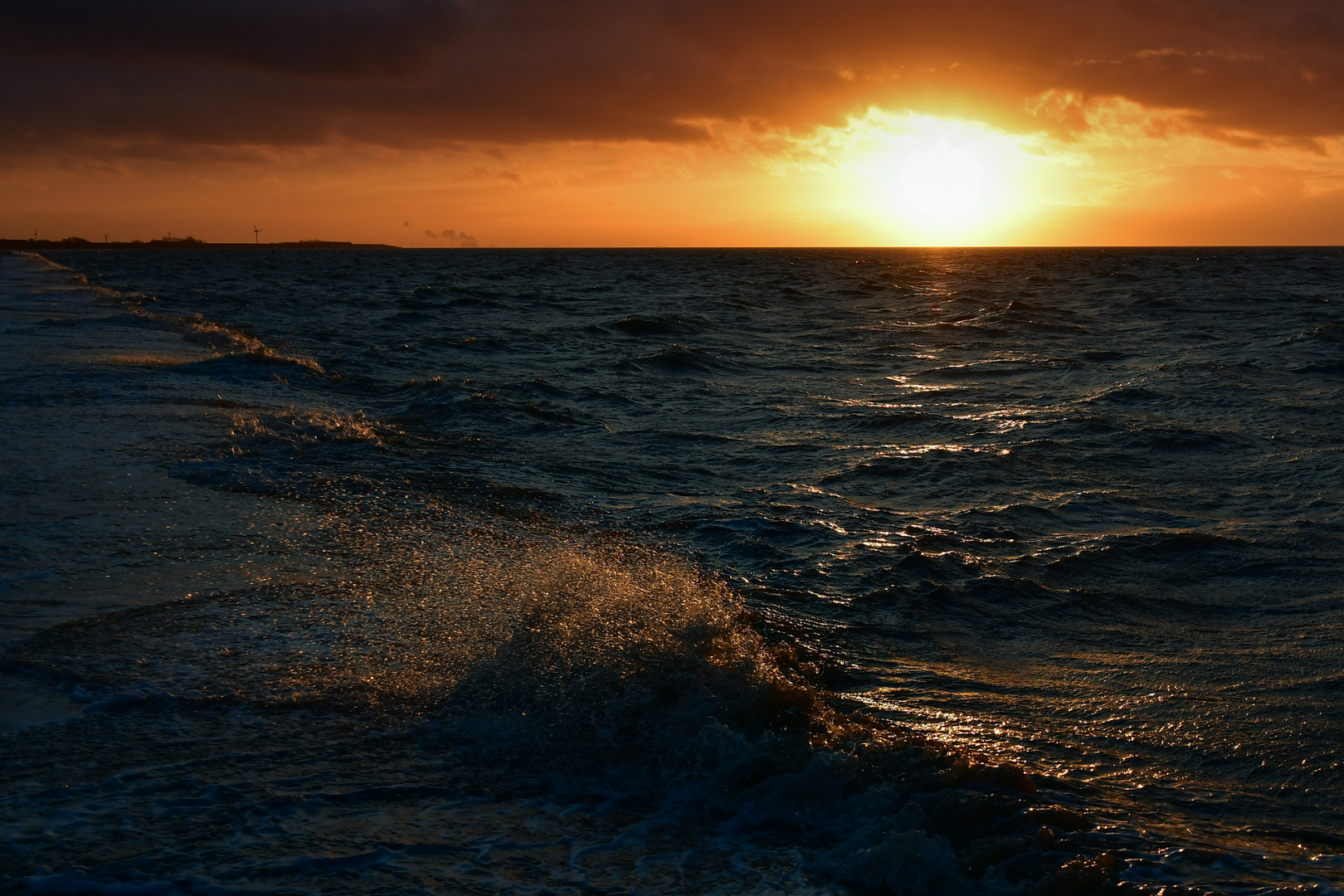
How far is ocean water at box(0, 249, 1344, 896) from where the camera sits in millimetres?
3580

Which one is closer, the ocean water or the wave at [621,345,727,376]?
the ocean water

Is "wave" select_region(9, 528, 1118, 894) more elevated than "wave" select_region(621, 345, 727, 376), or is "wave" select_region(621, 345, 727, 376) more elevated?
"wave" select_region(621, 345, 727, 376)

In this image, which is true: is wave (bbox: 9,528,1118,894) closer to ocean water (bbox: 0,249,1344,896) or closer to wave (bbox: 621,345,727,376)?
ocean water (bbox: 0,249,1344,896)

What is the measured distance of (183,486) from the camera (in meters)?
7.77

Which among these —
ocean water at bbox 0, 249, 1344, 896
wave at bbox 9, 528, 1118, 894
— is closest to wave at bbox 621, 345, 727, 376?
ocean water at bbox 0, 249, 1344, 896

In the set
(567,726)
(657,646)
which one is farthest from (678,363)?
(567,726)

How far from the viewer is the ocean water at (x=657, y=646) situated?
3.58 meters

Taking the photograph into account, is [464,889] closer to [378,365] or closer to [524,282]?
[378,365]

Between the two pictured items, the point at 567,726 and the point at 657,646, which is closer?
the point at 567,726

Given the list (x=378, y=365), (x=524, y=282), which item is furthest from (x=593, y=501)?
(x=524, y=282)

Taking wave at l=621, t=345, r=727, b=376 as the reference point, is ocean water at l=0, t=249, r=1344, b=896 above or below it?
below

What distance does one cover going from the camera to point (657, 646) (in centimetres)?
515

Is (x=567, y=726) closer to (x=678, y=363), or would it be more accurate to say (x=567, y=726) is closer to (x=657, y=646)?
(x=657, y=646)

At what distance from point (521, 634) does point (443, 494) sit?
356 centimetres
